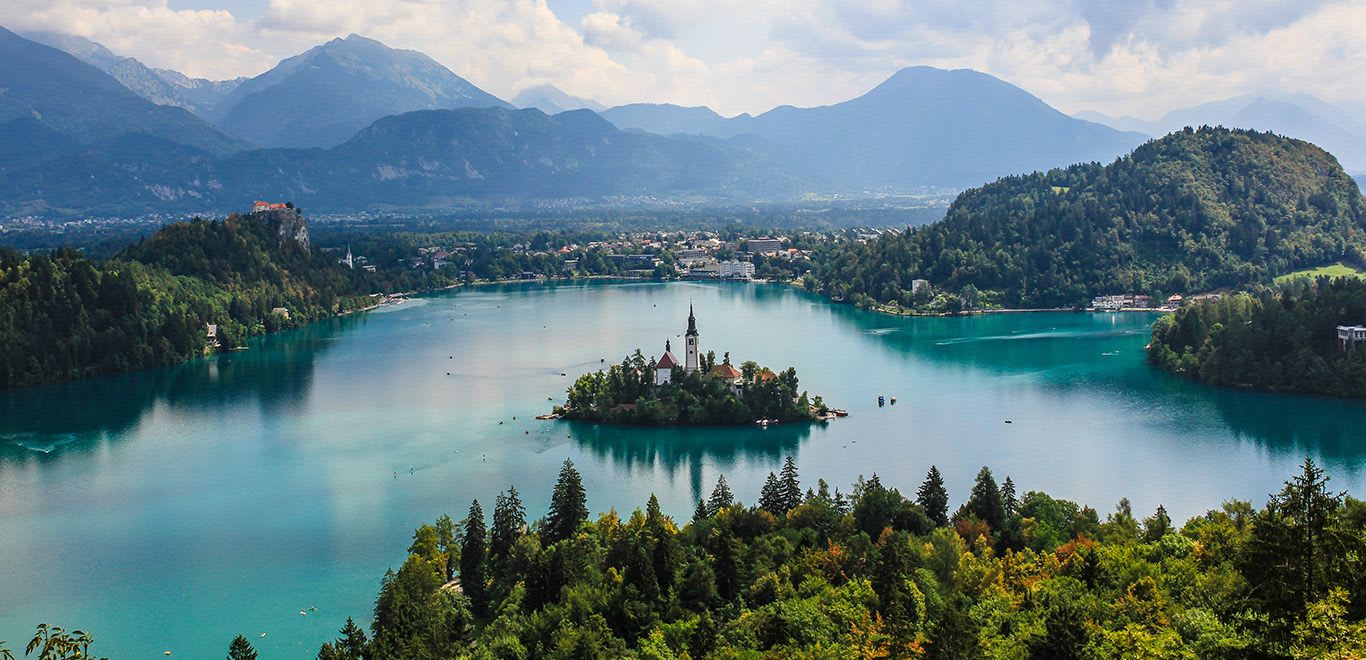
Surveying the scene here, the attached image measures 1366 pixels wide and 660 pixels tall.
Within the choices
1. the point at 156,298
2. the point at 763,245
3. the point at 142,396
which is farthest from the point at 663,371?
the point at 763,245

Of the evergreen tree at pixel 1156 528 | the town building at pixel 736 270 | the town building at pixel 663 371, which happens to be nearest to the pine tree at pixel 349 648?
the evergreen tree at pixel 1156 528

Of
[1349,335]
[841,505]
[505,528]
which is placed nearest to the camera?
[505,528]

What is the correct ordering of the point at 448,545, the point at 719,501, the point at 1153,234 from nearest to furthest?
1. the point at 448,545
2. the point at 719,501
3. the point at 1153,234

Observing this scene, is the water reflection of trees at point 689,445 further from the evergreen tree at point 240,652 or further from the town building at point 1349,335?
the town building at point 1349,335

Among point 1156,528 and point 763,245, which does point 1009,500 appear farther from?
point 763,245

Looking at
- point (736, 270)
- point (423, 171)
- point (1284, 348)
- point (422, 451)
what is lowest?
point (422, 451)

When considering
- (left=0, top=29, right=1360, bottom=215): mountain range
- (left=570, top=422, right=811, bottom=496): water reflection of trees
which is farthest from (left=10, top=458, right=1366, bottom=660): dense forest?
(left=0, top=29, right=1360, bottom=215): mountain range
